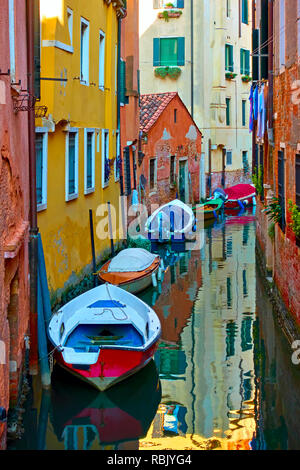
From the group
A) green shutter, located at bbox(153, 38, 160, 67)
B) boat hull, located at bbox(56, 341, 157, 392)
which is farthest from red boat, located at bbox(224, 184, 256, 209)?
boat hull, located at bbox(56, 341, 157, 392)

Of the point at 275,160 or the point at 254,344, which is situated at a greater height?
the point at 275,160

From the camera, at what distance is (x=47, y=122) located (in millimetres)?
12391

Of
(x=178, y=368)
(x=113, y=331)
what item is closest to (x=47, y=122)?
(x=113, y=331)

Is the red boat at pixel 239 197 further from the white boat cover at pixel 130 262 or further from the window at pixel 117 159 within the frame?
the white boat cover at pixel 130 262

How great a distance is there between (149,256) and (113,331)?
6372 millimetres

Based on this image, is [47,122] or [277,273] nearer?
[47,122]

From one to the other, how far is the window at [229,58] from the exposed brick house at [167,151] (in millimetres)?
5804

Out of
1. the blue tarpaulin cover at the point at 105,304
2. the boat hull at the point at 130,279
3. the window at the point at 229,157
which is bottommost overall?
the boat hull at the point at 130,279

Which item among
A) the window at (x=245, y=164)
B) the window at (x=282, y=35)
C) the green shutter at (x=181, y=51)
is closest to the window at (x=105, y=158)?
the window at (x=282, y=35)

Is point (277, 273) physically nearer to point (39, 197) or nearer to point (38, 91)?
point (39, 197)

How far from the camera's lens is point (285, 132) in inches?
531

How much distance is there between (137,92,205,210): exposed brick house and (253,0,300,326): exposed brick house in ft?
27.6

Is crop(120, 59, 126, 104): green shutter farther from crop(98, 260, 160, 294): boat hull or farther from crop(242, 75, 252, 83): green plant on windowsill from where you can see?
crop(242, 75, 252, 83): green plant on windowsill

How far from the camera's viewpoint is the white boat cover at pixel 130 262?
1614 cm
